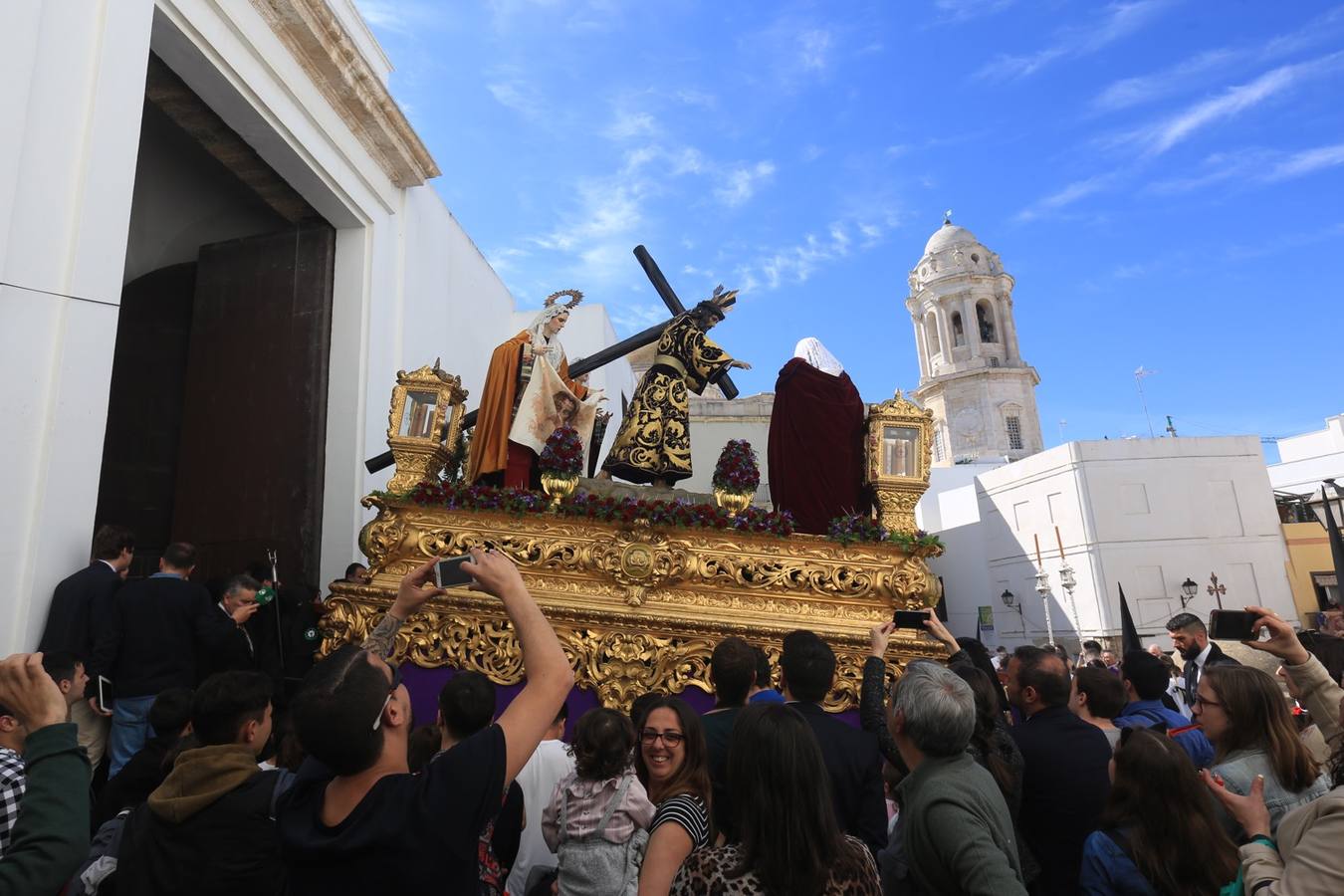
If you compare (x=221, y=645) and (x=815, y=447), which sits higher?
(x=815, y=447)

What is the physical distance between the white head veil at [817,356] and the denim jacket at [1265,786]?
4.46 m

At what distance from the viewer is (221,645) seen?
190 inches

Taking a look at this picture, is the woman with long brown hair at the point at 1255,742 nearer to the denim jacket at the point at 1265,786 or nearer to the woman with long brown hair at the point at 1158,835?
the denim jacket at the point at 1265,786

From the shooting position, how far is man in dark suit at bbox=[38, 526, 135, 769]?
4.64m

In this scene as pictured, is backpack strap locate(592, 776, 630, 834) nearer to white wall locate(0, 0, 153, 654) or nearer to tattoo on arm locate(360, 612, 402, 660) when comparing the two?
tattoo on arm locate(360, 612, 402, 660)

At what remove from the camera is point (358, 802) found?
1.64 metres

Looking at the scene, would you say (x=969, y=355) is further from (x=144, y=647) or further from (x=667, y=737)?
(x=667, y=737)

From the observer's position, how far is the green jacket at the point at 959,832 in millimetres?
1938

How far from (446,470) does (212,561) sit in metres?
3.49

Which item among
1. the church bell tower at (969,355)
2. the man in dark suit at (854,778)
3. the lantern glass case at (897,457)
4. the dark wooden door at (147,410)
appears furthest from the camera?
the church bell tower at (969,355)

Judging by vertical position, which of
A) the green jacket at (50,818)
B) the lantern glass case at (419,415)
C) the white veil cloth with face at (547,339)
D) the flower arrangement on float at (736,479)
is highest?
the white veil cloth with face at (547,339)

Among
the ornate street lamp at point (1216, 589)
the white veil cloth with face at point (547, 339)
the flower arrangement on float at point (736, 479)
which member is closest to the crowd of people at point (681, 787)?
the flower arrangement on float at point (736, 479)

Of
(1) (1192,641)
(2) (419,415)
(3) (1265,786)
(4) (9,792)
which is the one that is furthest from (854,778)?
(2) (419,415)

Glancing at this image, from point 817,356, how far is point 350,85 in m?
6.53
